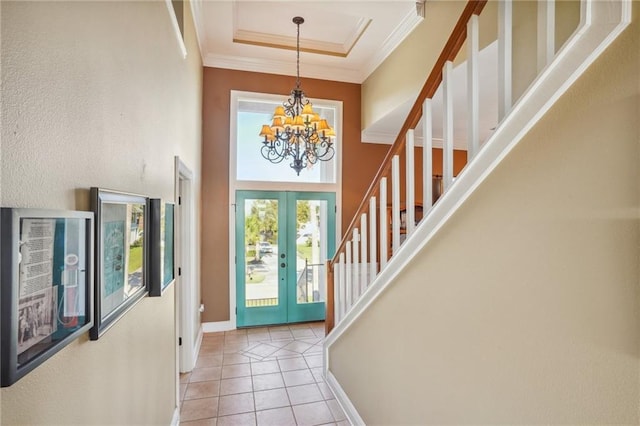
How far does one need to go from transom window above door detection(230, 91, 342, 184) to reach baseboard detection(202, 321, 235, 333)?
6.60ft

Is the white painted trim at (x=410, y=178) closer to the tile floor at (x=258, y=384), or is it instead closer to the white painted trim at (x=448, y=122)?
the white painted trim at (x=448, y=122)

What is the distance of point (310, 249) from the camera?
474 centimetres

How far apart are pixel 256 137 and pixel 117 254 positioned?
3.60 m

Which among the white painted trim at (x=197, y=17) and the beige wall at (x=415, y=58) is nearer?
the beige wall at (x=415, y=58)

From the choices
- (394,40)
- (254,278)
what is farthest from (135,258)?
(394,40)

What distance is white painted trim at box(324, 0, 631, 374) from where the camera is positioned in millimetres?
837

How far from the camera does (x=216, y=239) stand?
435 cm

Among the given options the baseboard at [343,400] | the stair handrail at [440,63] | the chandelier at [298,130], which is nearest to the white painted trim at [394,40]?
the chandelier at [298,130]

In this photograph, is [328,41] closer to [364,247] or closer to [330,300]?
[364,247]

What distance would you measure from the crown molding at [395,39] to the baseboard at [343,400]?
143 inches

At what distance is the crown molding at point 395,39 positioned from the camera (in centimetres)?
324

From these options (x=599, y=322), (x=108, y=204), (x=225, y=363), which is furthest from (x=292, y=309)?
(x=599, y=322)

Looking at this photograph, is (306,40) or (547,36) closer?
(547,36)

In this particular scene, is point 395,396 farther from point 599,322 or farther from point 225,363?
point 225,363
